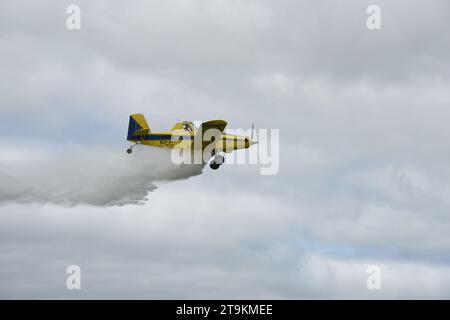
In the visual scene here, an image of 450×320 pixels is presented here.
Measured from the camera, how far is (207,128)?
38.7 meters

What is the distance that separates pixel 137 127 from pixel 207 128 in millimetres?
4396

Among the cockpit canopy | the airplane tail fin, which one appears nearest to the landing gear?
the cockpit canopy

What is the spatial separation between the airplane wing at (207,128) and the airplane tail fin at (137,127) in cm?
315

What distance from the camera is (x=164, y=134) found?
131 feet

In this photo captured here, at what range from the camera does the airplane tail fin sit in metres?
40.0

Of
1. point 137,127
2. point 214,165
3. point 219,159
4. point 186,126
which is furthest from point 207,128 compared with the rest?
point 137,127

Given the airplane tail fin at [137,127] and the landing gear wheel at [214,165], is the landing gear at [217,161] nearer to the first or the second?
the landing gear wheel at [214,165]
